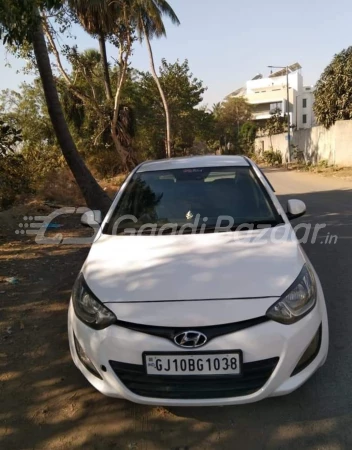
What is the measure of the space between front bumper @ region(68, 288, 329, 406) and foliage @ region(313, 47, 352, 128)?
22389 mm

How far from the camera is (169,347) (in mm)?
2189

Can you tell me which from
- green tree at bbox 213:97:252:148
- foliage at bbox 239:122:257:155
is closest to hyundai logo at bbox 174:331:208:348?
foliage at bbox 239:122:257:155

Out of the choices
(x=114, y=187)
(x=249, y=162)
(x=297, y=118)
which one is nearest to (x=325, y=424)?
(x=249, y=162)

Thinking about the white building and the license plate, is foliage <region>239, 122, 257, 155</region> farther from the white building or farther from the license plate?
the license plate

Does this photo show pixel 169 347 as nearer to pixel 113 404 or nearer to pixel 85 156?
pixel 113 404

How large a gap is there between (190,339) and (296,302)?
0.68 metres

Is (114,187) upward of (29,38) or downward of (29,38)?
downward

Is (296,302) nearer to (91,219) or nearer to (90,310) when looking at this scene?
(90,310)

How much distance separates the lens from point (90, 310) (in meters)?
2.46

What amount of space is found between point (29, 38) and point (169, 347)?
176 inches

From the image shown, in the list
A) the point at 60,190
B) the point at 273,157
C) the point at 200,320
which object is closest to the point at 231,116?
the point at 273,157

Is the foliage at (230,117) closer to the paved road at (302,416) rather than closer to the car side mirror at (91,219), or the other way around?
the car side mirror at (91,219)

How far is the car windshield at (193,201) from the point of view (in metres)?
3.37

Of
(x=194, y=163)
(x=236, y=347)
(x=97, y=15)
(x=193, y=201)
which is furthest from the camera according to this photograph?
(x=97, y=15)
